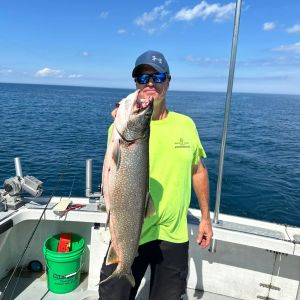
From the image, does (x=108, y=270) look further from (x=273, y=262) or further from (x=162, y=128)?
(x=273, y=262)

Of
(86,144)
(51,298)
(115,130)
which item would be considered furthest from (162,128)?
(86,144)

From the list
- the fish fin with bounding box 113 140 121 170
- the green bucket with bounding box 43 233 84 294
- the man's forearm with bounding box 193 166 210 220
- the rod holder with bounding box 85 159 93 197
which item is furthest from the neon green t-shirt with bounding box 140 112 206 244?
the green bucket with bounding box 43 233 84 294

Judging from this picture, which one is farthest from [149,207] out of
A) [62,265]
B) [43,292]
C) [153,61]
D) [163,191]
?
[43,292]

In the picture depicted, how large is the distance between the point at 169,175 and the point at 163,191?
0.16m

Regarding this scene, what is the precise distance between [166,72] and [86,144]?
21.1 m

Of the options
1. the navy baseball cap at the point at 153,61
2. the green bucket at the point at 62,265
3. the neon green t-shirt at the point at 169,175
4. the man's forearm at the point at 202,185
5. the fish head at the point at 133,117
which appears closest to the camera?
the fish head at the point at 133,117

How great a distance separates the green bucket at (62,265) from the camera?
14.2 ft

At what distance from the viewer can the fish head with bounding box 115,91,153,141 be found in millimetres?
2195

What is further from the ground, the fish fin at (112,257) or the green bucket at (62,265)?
the fish fin at (112,257)

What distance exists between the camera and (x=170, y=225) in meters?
2.99

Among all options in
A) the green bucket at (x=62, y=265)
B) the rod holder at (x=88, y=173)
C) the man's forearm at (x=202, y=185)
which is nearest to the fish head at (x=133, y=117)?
the man's forearm at (x=202, y=185)

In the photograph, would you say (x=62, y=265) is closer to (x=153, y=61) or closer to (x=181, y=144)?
(x=181, y=144)

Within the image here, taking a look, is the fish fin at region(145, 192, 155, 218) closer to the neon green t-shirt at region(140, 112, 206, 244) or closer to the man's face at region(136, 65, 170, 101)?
the neon green t-shirt at region(140, 112, 206, 244)

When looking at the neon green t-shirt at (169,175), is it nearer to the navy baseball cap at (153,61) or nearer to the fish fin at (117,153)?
the navy baseball cap at (153,61)
